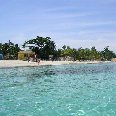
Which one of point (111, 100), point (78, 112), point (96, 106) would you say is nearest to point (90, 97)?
point (111, 100)

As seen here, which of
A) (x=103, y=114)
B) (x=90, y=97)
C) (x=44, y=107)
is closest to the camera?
(x=103, y=114)

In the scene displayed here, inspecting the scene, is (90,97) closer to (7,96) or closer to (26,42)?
(7,96)

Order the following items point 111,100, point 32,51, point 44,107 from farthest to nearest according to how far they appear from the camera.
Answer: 1. point 32,51
2. point 111,100
3. point 44,107

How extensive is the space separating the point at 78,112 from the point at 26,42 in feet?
359

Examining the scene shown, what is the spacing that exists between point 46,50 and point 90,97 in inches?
4001

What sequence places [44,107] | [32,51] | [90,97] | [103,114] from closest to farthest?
[103,114]
[44,107]
[90,97]
[32,51]

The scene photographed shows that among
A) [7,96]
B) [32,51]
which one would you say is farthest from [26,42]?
[7,96]

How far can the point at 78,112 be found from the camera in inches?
556

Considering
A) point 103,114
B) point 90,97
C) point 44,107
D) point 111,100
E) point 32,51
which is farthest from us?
point 32,51

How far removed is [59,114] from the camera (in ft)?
45.0

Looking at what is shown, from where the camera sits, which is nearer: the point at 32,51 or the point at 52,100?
the point at 52,100

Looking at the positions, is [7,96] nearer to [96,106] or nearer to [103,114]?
[96,106]

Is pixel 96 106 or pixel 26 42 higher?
pixel 26 42

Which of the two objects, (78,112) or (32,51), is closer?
(78,112)
